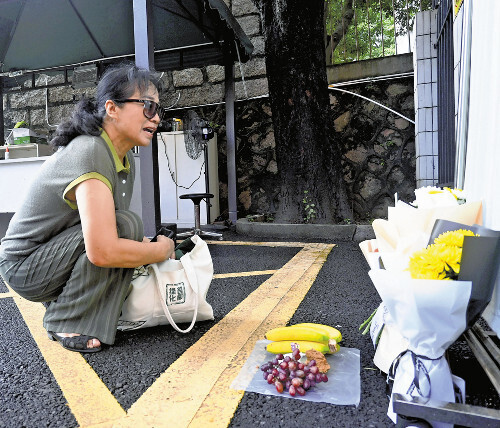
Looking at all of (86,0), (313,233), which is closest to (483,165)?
(313,233)

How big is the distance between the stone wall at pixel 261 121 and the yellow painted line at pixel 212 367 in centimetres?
368

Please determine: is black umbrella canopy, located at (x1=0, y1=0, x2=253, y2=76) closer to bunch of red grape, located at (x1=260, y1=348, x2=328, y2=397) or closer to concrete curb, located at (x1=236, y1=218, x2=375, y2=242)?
concrete curb, located at (x1=236, y1=218, x2=375, y2=242)

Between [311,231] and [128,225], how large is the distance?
3652 mm

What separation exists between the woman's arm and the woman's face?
37cm

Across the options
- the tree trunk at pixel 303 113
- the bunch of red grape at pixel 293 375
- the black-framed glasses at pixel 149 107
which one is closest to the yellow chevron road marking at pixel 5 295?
the black-framed glasses at pixel 149 107

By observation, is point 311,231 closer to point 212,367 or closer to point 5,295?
point 5,295

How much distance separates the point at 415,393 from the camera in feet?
3.72

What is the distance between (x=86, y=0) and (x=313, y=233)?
15.3ft

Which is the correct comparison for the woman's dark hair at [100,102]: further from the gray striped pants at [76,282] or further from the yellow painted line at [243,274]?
the yellow painted line at [243,274]

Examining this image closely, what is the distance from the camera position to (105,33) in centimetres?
658

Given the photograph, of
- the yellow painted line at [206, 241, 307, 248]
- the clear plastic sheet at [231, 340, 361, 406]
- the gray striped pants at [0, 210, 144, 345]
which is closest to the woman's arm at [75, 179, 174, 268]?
the gray striped pants at [0, 210, 144, 345]

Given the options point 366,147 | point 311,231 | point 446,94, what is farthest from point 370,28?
point 311,231

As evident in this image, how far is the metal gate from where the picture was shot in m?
4.17

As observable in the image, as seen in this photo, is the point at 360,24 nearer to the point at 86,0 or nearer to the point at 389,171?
the point at 389,171
